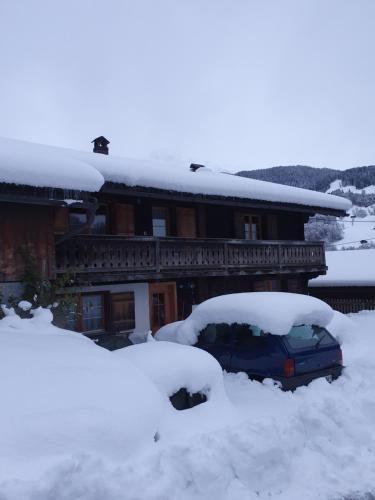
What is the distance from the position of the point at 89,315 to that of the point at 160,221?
439 cm

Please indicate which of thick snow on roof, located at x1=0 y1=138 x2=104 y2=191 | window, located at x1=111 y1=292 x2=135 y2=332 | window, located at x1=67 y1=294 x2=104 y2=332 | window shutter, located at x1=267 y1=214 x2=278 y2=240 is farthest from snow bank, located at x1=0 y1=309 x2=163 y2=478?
window shutter, located at x1=267 y1=214 x2=278 y2=240

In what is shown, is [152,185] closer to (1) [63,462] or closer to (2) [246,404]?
(2) [246,404]

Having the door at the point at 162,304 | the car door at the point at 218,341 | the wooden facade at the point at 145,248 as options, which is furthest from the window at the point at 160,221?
the car door at the point at 218,341

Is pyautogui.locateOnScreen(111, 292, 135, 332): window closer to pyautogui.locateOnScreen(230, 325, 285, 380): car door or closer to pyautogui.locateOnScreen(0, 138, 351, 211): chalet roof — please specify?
pyautogui.locateOnScreen(0, 138, 351, 211): chalet roof

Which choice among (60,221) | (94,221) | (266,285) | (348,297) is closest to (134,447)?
(60,221)

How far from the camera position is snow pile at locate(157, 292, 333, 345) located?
763cm

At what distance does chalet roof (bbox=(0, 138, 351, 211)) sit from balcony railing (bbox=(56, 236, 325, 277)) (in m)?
1.67

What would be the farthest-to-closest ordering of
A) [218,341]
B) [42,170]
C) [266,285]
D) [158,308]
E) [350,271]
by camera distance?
[350,271] < [266,285] < [158,308] < [42,170] < [218,341]

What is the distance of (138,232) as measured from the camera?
15172 millimetres

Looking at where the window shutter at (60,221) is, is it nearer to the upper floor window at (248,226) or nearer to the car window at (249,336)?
the car window at (249,336)

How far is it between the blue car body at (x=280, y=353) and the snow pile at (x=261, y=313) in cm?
17

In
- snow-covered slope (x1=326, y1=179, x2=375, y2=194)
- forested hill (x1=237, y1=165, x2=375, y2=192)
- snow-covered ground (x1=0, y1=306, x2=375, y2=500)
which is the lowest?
snow-covered ground (x1=0, y1=306, x2=375, y2=500)

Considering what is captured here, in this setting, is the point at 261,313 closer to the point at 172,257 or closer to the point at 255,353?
the point at 255,353

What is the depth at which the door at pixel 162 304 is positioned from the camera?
15.4 metres
